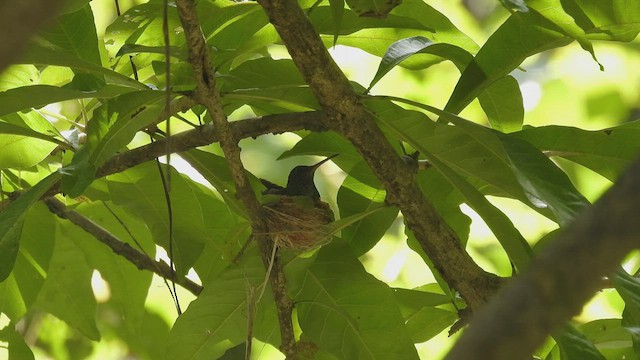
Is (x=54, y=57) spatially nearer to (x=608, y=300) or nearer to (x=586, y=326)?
(x=586, y=326)

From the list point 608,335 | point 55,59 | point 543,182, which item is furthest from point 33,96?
point 608,335

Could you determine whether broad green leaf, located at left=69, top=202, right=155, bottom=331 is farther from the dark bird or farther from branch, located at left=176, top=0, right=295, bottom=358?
branch, located at left=176, top=0, right=295, bottom=358

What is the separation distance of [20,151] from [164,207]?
0.26 m

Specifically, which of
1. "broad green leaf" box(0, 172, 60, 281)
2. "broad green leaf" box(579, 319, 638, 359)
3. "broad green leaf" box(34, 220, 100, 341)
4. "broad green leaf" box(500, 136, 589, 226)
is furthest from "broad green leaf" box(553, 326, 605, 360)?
"broad green leaf" box(34, 220, 100, 341)

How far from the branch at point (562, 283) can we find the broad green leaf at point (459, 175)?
830 mm

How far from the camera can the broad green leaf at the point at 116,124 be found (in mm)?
1229

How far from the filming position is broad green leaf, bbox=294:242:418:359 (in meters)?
1.42

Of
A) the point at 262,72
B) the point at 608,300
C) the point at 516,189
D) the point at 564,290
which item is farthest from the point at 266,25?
the point at 564,290

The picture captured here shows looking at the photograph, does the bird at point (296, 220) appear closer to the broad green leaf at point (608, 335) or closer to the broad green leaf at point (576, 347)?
the broad green leaf at point (576, 347)

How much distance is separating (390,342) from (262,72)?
0.48m

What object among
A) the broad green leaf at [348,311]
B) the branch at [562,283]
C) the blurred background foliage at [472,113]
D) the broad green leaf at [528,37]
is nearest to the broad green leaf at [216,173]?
the broad green leaf at [348,311]

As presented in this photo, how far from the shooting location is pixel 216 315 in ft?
4.83

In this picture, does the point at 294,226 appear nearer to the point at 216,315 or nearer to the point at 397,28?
the point at 216,315

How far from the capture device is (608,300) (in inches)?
69.7
